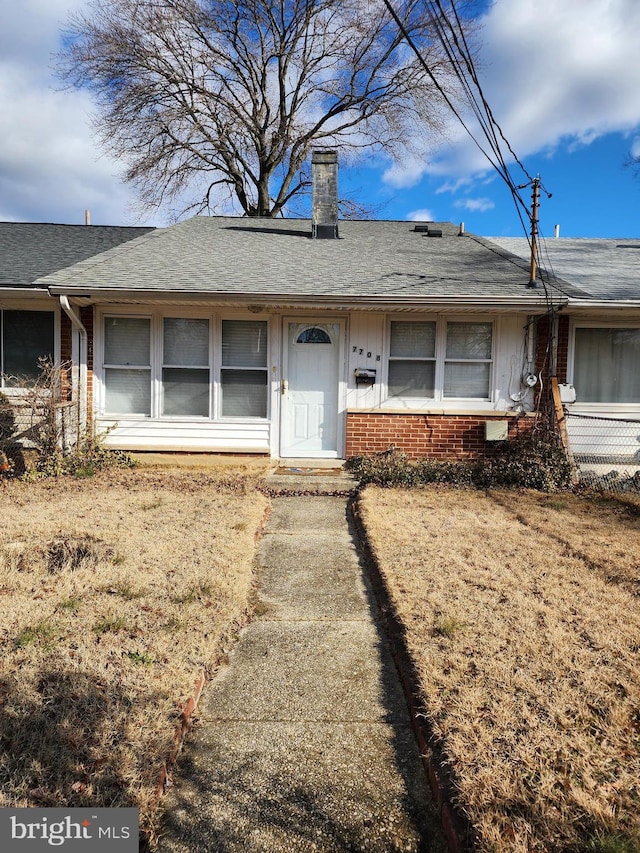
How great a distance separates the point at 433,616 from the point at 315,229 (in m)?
8.83

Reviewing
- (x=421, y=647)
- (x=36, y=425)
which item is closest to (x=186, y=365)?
(x=36, y=425)

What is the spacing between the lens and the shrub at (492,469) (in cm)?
768

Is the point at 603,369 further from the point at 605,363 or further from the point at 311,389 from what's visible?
the point at 311,389

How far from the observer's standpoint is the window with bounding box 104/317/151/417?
866 cm

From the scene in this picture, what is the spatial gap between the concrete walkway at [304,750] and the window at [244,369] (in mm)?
4946

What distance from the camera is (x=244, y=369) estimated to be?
8.70 metres

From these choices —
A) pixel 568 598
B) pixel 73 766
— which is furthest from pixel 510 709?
pixel 73 766

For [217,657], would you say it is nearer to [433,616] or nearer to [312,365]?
[433,616]

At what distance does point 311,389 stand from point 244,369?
1089mm

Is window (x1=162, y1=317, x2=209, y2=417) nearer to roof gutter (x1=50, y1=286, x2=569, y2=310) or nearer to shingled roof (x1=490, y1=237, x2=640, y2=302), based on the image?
roof gutter (x1=50, y1=286, x2=569, y2=310)

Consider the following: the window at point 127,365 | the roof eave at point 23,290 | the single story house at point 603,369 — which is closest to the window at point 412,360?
the single story house at point 603,369

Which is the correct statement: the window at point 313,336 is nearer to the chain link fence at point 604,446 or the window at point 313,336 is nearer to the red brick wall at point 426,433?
the red brick wall at point 426,433

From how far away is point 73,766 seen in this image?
2.27m

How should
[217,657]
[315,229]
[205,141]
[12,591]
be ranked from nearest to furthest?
[217,657] → [12,591] → [315,229] → [205,141]
